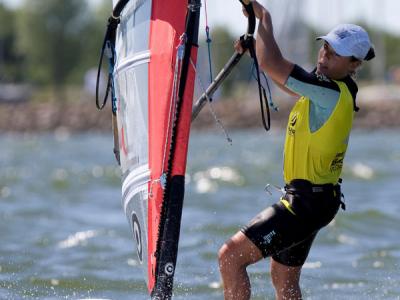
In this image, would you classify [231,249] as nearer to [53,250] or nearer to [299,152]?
[299,152]

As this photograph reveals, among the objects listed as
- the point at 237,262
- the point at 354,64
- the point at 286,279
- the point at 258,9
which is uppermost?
the point at 258,9

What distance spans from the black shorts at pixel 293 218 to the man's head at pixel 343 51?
0.55 meters

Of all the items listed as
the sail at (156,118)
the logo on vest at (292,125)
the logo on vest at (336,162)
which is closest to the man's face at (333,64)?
the logo on vest at (292,125)

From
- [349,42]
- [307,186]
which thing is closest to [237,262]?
[307,186]

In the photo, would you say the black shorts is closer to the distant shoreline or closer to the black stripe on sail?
the black stripe on sail

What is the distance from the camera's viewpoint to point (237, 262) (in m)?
4.61

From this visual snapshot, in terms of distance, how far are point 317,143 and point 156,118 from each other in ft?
2.83

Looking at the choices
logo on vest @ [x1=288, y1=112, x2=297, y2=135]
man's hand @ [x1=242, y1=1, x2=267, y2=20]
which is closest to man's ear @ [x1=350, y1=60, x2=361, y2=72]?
logo on vest @ [x1=288, y1=112, x2=297, y2=135]

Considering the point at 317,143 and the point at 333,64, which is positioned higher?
the point at 333,64

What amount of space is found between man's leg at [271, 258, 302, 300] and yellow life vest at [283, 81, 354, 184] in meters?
0.48

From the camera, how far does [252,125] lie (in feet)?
127

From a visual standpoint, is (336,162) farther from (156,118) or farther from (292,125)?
(156,118)

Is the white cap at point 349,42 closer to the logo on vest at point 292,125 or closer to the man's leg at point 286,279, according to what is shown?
the logo on vest at point 292,125

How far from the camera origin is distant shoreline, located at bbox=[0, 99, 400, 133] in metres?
38.4
